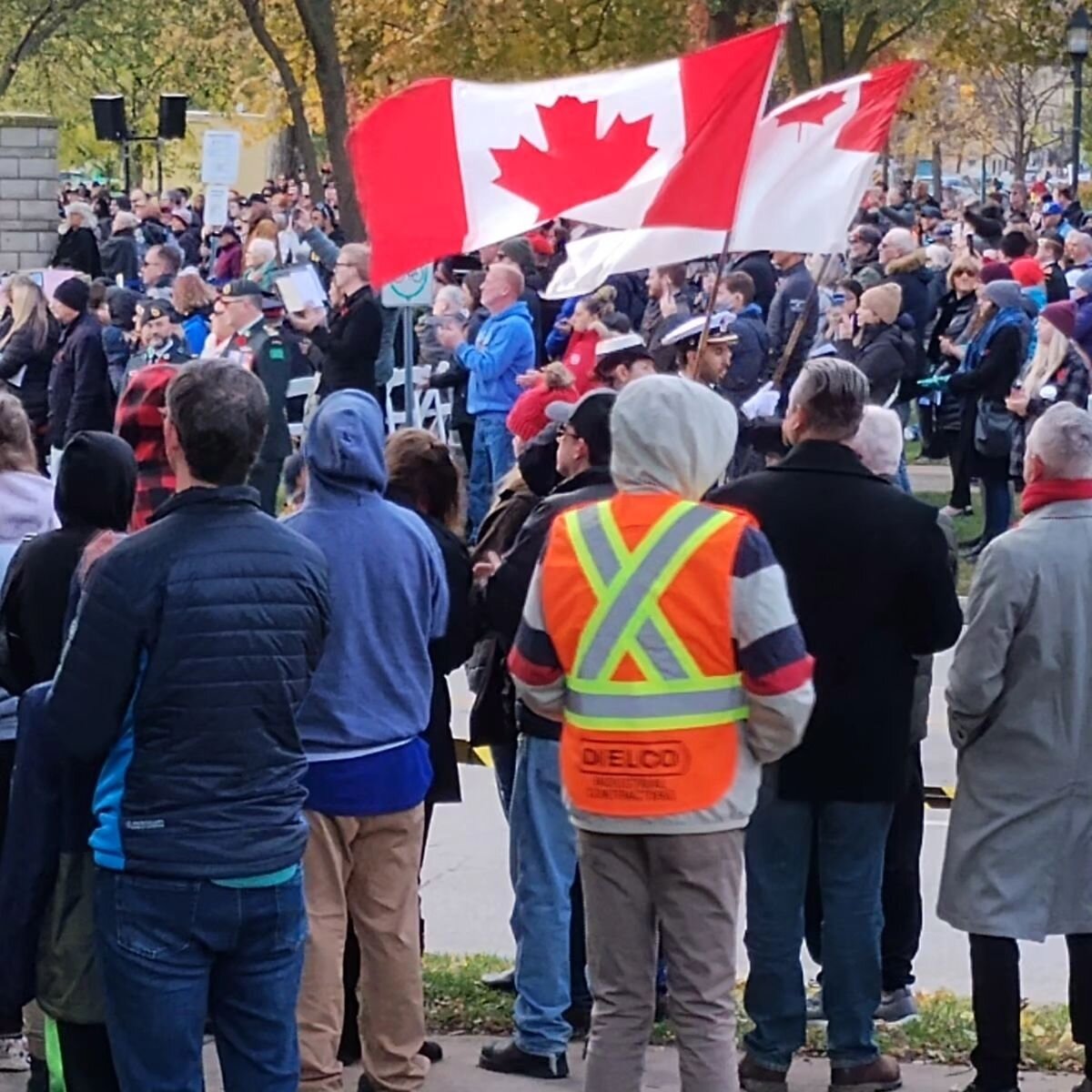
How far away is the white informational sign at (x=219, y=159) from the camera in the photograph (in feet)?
91.4

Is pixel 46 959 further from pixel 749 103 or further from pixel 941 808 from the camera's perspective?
pixel 941 808

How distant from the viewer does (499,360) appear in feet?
44.4

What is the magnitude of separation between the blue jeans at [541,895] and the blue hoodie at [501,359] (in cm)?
766

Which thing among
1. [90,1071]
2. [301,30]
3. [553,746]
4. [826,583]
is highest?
[301,30]

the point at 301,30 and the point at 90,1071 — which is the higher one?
the point at 301,30

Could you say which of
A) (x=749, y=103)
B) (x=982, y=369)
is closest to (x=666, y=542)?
(x=749, y=103)

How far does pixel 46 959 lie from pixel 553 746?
1.71 m

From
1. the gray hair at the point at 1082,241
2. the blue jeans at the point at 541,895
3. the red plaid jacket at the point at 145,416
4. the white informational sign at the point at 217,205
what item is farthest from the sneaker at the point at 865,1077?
the white informational sign at the point at 217,205

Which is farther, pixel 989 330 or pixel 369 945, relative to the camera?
pixel 989 330

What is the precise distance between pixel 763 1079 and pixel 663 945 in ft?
3.31

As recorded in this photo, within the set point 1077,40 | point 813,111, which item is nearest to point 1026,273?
point 813,111

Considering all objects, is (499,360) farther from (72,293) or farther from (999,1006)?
(999,1006)

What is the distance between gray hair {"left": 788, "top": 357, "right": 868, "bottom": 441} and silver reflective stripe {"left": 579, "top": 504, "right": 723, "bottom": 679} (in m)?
0.92

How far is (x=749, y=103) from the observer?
6.93 metres
